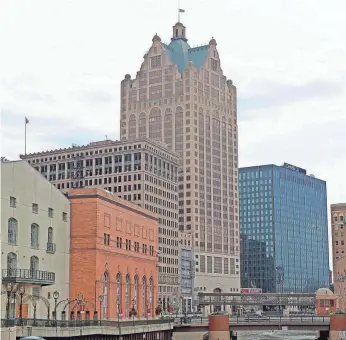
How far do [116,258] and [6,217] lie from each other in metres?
26.7

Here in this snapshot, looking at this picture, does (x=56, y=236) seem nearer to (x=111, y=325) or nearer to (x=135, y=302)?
(x=111, y=325)

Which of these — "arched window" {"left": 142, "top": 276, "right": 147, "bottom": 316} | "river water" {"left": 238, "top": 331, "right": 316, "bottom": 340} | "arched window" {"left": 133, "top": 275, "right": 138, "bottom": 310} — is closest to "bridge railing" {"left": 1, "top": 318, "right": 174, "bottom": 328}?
"arched window" {"left": 133, "top": 275, "right": 138, "bottom": 310}

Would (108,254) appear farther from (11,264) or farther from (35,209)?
(11,264)

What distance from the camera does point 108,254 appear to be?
103188mm

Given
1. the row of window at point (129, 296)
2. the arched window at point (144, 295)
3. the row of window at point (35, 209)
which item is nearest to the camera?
the row of window at point (35, 209)

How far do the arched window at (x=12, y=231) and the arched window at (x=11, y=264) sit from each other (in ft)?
5.42

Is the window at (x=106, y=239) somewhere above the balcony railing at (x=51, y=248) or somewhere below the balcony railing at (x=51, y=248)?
above

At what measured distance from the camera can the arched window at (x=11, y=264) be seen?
272ft

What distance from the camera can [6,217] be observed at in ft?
275

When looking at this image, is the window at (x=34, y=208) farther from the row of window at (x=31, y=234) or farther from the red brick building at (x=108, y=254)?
the red brick building at (x=108, y=254)

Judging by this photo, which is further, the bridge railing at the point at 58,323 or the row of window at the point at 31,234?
the row of window at the point at 31,234

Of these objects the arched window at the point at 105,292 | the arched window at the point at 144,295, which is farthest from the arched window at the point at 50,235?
the arched window at the point at 144,295

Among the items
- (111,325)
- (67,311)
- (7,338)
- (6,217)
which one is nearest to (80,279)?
(67,311)

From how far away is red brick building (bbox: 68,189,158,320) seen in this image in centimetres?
9875
